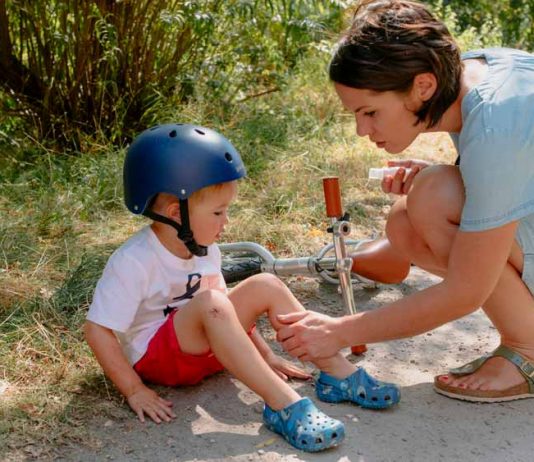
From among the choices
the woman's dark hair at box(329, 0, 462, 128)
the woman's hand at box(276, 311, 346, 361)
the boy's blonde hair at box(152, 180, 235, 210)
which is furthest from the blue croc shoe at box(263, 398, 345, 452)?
the woman's dark hair at box(329, 0, 462, 128)

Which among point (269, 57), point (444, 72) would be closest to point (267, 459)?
point (444, 72)

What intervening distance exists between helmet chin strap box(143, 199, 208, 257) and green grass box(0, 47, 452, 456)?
54 cm

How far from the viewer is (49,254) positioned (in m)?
4.09

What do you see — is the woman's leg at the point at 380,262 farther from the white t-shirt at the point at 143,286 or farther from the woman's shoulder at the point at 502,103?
the woman's shoulder at the point at 502,103

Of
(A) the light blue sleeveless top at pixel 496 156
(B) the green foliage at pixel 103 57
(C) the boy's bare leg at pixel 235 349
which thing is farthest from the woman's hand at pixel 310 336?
(B) the green foliage at pixel 103 57

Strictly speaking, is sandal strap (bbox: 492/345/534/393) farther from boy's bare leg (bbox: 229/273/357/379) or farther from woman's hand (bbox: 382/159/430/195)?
woman's hand (bbox: 382/159/430/195)

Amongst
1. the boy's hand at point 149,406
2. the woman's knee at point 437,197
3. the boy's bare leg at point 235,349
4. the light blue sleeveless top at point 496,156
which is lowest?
the boy's hand at point 149,406

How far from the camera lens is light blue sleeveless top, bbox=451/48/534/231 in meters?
2.56

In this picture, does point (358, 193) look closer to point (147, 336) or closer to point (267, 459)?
point (147, 336)

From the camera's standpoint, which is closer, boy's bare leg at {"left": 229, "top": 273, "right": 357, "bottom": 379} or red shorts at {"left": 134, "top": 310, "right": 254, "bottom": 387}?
red shorts at {"left": 134, "top": 310, "right": 254, "bottom": 387}

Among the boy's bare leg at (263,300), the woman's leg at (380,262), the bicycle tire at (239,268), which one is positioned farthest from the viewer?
the bicycle tire at (239,268)

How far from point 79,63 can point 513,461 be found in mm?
3677

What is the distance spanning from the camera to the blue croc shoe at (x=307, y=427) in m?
2.64

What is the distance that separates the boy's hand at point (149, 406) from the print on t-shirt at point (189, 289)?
0.27 meters
